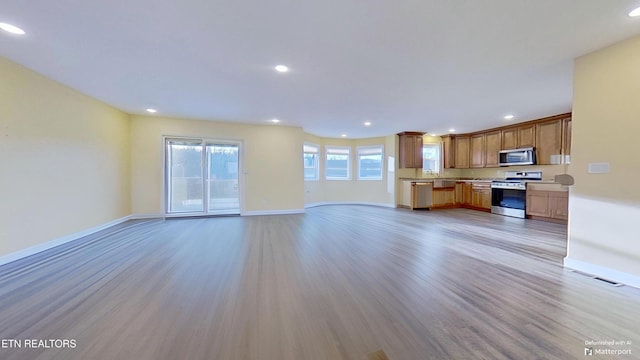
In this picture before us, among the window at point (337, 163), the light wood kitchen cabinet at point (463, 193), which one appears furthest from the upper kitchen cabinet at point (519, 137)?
the window at point (337, 163)

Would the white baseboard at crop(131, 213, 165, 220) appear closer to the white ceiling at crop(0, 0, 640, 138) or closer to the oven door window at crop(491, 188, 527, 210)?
the white ceiling at crop(0, 0, 640, 138)

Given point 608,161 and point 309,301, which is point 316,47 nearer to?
point 309,301

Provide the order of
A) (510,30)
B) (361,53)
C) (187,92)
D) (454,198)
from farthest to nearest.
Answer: (454,198) → (187,92) → (361,53) → (510,30)

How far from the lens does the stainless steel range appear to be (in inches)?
247

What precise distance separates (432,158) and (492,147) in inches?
69.3

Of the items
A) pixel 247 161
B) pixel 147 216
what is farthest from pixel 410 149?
pixel 147 216

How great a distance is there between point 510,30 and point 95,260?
5.11 m

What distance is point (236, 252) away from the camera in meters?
3.41

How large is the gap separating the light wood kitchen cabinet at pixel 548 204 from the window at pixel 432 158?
2.83 metres

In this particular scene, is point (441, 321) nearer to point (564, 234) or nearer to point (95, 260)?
point (95, 260)

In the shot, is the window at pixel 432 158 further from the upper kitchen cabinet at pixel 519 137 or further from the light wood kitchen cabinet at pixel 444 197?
the upper kitchen cabinet at pixel 519 137

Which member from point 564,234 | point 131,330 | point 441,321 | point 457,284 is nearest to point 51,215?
point 131,330

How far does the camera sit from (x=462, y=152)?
27.0ft

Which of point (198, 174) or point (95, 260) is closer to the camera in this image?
point (95, 260)
